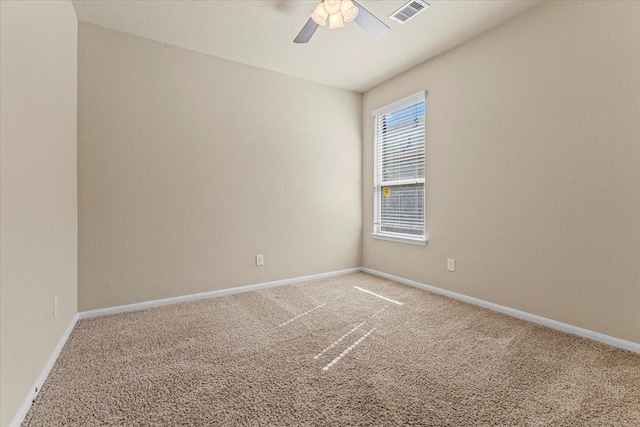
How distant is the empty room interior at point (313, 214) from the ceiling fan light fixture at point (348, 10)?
0.01 metres

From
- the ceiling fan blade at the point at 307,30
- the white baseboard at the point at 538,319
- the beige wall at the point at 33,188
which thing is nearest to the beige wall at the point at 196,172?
the beige wall at the point at 33,188

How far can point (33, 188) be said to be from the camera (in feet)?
4.99

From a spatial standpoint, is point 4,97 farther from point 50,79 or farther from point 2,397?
point 2,397

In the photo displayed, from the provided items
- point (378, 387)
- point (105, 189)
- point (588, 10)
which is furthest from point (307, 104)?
point (378, 387)

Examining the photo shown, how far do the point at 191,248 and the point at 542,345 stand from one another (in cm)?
304

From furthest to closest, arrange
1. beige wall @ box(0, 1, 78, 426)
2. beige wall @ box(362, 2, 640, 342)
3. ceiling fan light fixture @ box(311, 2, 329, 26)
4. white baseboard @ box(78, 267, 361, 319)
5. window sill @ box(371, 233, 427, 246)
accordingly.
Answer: window sill @ box(371, 233, 427, 246), white baseboard @ box(78, 267, 361, 319), ceiling fan light fixture @ box(311, 2, 329, 26), beige wall @ box(362, 2, 640, 342), beige wall @ box(0, 1, 78, 426)

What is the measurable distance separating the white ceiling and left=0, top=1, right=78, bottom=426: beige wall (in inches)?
20.9

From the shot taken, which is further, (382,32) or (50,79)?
(382,32)

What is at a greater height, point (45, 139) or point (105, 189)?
point (45, 139)

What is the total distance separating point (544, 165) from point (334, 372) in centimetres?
222

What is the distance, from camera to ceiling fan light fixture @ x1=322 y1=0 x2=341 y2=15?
2.03 m

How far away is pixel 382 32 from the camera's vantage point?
2.26m

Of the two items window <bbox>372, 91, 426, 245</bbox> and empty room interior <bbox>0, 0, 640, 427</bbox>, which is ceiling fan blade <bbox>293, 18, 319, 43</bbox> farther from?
window <bbox>372, 91, 426, 245</bbox>

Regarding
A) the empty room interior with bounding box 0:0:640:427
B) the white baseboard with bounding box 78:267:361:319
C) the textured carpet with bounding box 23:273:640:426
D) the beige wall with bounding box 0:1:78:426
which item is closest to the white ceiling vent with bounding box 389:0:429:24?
the empty room interior with bounding box 0:0:640:427
